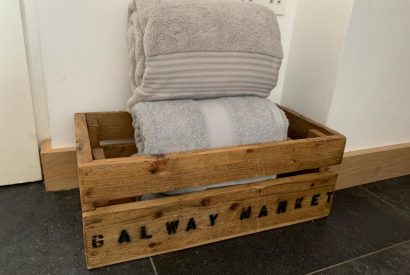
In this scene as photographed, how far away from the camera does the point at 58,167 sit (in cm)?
69

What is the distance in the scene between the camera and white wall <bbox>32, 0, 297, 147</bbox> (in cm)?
60

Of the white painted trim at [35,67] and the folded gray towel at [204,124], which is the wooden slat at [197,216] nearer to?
the folded gray towel at [204,124]

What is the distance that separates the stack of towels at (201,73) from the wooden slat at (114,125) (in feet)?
0.31

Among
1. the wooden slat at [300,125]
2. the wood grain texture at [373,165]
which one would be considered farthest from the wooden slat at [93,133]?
the wood grain texture at [373,165]

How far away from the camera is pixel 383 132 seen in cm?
84

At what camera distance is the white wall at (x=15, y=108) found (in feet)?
2.01

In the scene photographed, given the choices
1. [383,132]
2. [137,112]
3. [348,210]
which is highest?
[137,112]

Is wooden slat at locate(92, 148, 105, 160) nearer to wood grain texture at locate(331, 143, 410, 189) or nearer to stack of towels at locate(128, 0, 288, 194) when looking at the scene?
stack of towels at locate(128, 0, 288, 194)

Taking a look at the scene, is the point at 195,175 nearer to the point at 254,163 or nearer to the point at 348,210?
the point at 254,163

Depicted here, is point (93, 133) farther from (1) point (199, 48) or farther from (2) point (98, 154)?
(1) point (199, 48)

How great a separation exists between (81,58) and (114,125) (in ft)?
0.49

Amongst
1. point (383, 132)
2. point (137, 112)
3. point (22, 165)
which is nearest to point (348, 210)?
point (383, 132)

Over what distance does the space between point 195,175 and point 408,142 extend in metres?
0.71

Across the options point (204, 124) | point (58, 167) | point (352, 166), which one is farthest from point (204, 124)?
point (352, 166)
